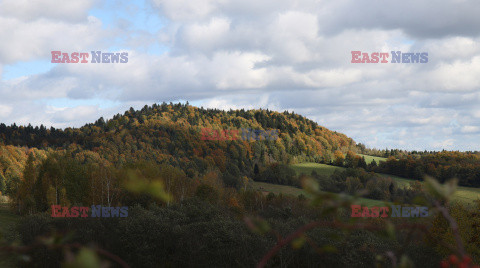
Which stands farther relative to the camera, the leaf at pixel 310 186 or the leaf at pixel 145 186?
the leaf at pixel 310 186

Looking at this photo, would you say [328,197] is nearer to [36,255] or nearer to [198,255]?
[198,255]

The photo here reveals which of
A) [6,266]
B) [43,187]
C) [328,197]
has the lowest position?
[6,266]

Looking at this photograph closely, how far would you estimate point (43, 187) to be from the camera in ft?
319

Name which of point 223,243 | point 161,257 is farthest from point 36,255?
point 223,243

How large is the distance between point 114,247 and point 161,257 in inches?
384

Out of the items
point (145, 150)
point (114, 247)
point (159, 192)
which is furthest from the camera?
point (145, 150)

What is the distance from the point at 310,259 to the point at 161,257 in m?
20.3

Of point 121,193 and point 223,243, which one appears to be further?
point 121,193

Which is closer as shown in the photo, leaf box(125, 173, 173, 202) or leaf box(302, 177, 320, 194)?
leaf box(125, 173, 173, 202)

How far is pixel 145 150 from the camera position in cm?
18350

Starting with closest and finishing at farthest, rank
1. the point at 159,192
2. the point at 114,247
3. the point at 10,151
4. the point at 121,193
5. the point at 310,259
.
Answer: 1. the point at 159,192
2. the point at 310,259
3. the point at 114,247
4. the point at 121,193
5. the point at 10,151

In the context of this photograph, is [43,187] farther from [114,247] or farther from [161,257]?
[161,257]

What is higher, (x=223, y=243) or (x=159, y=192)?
(x=159, y=192)

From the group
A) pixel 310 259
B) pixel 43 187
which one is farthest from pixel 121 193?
pixel 310 259
